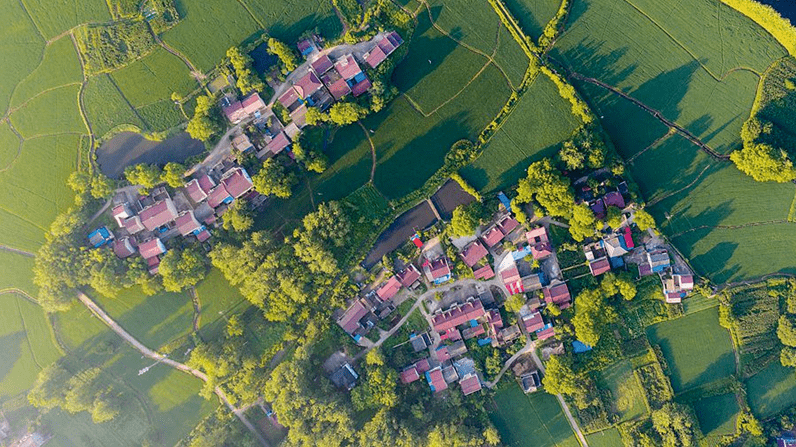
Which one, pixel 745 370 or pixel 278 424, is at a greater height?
pixel 278 424

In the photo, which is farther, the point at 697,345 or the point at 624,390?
the point at 624,390

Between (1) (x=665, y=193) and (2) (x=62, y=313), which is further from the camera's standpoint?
(2) (x=62, y=313)

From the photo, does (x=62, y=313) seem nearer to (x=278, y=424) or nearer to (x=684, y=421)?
(x=278, y=424)

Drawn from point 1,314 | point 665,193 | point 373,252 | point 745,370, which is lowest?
point 745,370

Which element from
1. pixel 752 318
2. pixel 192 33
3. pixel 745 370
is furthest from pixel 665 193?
pixel 192 33

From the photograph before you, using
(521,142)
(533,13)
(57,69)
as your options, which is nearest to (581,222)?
(521,142)

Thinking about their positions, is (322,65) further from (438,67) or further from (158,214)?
(158,214)

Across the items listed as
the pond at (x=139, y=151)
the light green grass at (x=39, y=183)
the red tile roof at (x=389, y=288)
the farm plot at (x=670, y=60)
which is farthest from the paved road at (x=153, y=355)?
the farm plot at (x=670, y=60)
